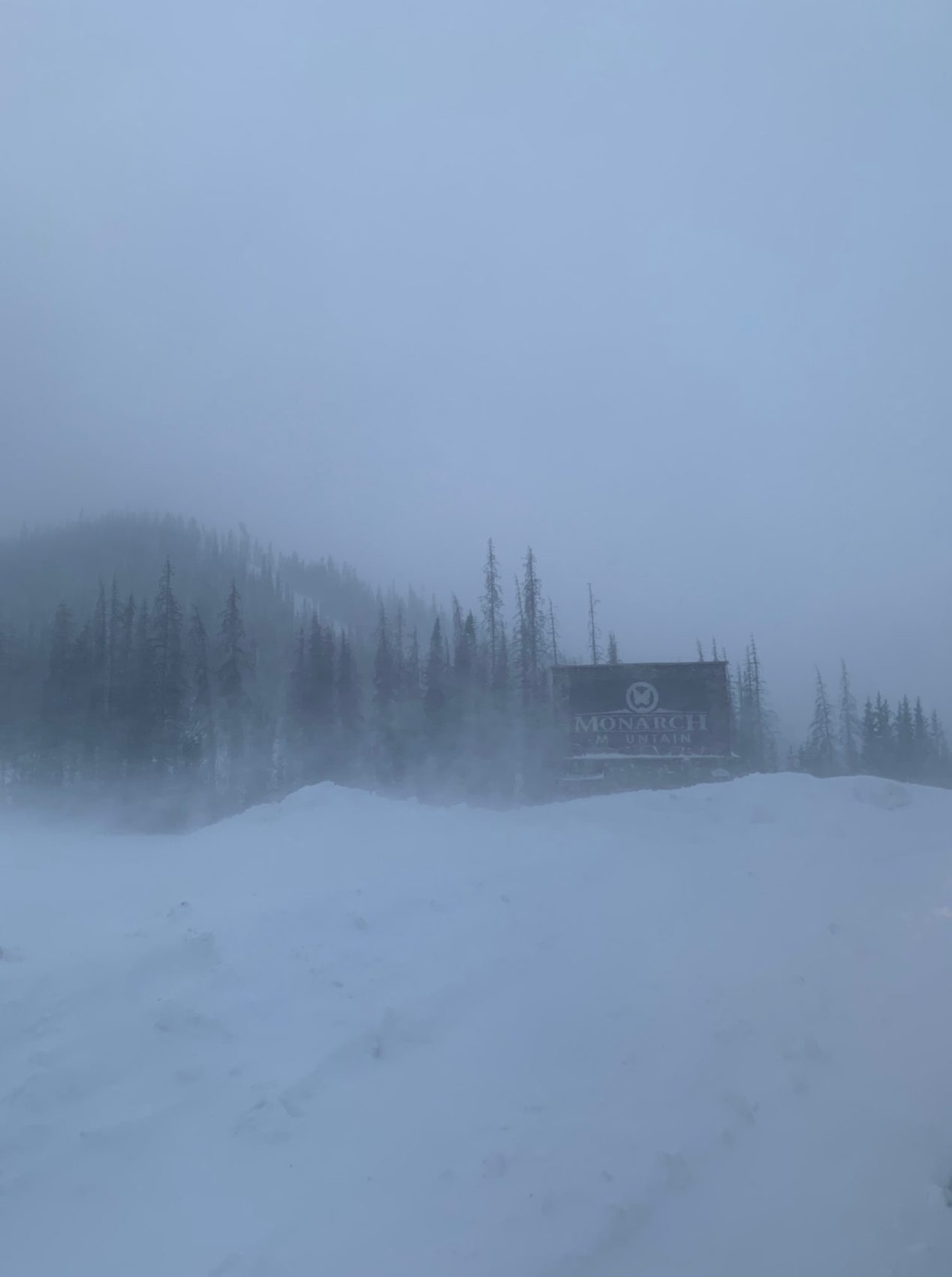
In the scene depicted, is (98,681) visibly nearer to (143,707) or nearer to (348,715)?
(143,707)

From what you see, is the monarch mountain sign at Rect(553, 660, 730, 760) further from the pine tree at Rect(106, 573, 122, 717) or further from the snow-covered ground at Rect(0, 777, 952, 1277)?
the pine tree at Rect(106, 573, 122, 717)

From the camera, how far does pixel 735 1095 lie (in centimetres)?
642

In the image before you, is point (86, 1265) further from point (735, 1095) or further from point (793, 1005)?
point (793, 1005)

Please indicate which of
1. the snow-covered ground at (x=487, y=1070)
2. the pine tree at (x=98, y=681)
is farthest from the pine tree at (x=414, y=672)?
the snow-covered ground at (x=487, y=1070)

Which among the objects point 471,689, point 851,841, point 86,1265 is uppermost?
point 471,689

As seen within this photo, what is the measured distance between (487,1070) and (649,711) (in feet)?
59.4

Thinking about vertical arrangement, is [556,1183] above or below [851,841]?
below

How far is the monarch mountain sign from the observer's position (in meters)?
24.2

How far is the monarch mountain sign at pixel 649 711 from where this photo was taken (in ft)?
79.3

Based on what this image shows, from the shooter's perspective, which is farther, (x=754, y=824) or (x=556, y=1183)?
(x=754, y=824)

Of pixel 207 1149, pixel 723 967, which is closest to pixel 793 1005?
pixel 723 967

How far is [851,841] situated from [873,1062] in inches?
203

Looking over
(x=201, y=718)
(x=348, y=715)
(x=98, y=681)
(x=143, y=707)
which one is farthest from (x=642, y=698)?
(x=98, y=681)

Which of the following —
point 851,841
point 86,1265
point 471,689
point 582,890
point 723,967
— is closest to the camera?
point 86,1265
